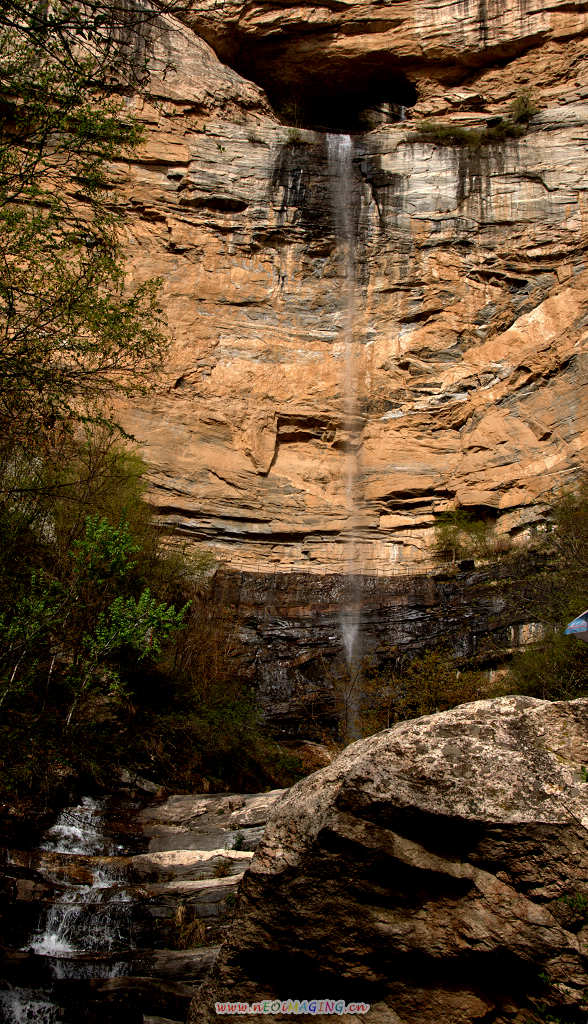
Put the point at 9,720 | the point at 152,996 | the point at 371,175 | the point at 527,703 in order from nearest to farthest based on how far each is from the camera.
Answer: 1. the point at 527,703
2. the point at 152,996
3. the point at 9,720
4. the point at 371,175

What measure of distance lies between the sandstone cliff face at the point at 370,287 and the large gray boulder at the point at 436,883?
18635 millimetres

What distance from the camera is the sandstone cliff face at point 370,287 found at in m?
23.2

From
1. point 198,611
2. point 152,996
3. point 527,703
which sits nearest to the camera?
point 527,703

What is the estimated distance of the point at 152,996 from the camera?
6039 millimetres

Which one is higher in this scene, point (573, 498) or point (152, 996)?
point (573, 498)

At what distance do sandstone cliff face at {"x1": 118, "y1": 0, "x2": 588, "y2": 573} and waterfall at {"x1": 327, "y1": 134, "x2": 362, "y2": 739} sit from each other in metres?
0.17

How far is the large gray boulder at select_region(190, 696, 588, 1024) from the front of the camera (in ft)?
10.5

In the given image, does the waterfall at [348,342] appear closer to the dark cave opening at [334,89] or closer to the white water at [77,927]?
the dark cave opening at [334,89]

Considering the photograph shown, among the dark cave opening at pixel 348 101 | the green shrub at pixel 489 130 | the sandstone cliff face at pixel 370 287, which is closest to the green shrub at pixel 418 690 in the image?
the sandstone cliff face at pixel 370 287

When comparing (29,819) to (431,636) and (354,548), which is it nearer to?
(431,636)

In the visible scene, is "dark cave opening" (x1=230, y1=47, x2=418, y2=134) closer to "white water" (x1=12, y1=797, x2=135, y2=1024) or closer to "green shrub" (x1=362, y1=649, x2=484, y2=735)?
"green shrub" (x1=362, y1=649, x2=484, y2=735)

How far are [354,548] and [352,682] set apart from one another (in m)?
6.01

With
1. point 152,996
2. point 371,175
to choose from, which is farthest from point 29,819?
point 371,175

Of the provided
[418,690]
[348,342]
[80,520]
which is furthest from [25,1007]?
[348,342]
